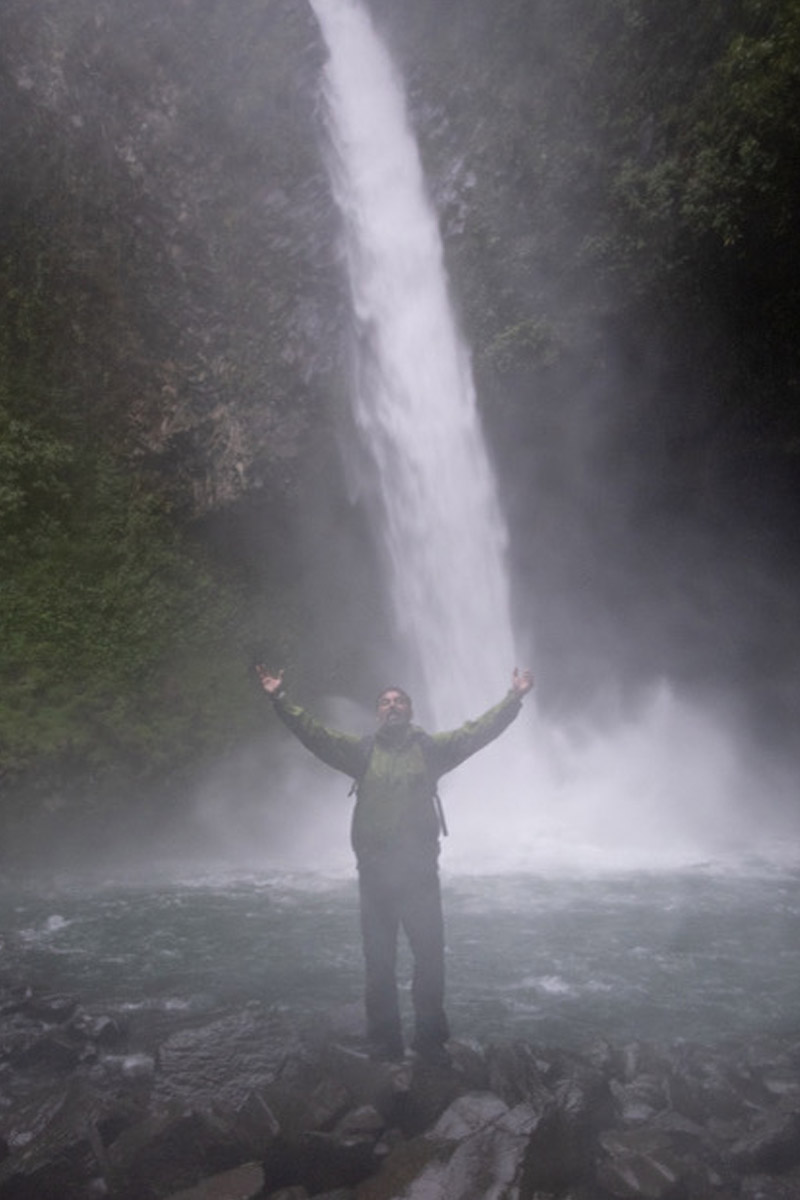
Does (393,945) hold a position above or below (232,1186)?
above

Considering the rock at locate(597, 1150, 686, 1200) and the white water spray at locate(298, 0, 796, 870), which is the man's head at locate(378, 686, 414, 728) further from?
the white water spray at locate(298, 0, 796, 870)

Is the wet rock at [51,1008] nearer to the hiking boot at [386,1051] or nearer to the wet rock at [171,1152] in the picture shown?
the wet rock at [171,1152]

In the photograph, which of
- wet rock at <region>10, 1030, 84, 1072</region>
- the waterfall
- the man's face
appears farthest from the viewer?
the waterfall

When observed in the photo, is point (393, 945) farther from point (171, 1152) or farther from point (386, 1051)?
point (171, 1152)

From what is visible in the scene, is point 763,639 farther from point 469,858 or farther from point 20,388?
point 20,388

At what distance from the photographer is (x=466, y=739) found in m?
6.18

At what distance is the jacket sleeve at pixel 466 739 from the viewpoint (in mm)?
6148

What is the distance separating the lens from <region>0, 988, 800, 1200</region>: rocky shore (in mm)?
4637

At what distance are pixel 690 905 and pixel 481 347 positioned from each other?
10.6 m

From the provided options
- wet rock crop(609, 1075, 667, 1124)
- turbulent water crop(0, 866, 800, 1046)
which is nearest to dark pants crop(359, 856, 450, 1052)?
turbulent water crop(0, 866, 800, 1046)

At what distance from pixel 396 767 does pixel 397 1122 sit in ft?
6.56

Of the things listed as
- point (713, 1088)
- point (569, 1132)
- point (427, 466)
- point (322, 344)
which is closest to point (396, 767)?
point (569, 1132)

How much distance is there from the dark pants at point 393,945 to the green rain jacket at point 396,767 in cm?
16

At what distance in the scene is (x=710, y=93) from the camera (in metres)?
14.0
